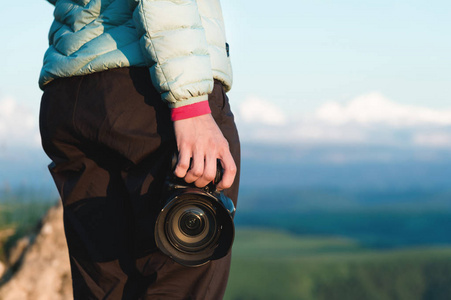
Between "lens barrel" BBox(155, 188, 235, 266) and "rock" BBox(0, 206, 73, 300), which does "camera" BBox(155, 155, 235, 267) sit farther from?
"rock" BBox(0, 206, 73, 300)

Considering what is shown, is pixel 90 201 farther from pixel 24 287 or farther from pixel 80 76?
pixel 24 287

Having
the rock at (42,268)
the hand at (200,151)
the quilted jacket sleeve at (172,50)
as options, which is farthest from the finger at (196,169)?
the rock at (42,268)

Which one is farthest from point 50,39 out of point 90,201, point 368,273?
point 368,273

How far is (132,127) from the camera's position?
1.34 m

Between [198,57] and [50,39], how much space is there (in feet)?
1.78

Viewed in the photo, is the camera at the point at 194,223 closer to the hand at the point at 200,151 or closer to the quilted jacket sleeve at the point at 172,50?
the hand at the point at 200,151

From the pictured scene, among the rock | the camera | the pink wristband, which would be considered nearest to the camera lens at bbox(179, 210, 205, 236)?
the camera

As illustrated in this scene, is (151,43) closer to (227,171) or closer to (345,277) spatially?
(227,171)

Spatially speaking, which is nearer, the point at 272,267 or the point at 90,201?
the point at 90,201

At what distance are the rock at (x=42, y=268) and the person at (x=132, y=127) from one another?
238 cm

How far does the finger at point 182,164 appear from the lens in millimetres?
1259

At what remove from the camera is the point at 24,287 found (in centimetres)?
368

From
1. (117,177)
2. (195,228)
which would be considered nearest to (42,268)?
(117,177)

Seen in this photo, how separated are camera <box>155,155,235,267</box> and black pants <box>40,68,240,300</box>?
56 millimetres
